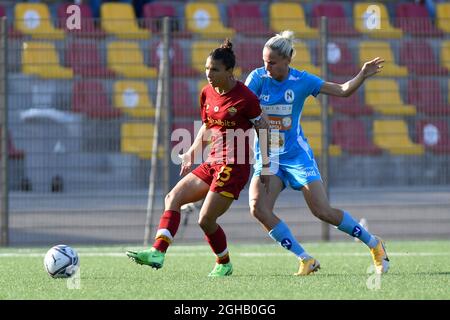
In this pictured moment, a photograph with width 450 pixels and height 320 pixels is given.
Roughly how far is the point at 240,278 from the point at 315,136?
6.09m

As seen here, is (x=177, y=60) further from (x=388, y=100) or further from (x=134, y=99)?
(x=388, y=100)

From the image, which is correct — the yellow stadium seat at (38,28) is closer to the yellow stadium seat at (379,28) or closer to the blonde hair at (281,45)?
the yellow stadium seat at (379,28)

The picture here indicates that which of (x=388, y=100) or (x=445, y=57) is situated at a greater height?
(x=445, y=57)

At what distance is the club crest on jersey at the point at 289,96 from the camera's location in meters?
9.23

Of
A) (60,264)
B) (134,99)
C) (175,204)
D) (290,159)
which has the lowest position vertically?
(60,264)

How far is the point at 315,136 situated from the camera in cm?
1459

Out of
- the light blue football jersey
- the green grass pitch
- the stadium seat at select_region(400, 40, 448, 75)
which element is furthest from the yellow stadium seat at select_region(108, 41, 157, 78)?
the light blue football jersey

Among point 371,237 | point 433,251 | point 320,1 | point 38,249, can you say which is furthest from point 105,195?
point 320,1

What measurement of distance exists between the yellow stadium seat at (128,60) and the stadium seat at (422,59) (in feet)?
11.5

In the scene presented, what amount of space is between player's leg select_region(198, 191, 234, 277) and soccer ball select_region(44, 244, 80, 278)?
108cm

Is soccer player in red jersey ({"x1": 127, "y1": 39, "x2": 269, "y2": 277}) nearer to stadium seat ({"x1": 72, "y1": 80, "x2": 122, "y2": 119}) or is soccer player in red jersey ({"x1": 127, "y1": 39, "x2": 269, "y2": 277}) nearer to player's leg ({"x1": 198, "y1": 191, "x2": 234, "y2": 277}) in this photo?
player's leg ({"x1": 198, "y1": 191, "x2": 234, "y2": 277})

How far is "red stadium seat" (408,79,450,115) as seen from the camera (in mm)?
14922

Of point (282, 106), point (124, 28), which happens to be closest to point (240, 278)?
point (282, 106)

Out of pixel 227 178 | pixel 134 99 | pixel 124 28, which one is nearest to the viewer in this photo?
pixel 227 178
